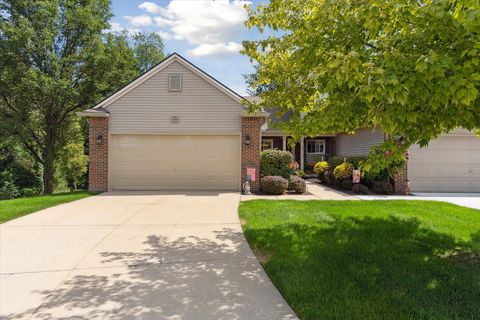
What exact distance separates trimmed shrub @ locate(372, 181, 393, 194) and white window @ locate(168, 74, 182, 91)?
884cm

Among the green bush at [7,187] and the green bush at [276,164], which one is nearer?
the green bush at [276,164]

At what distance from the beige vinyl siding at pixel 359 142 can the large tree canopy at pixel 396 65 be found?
9.38 m

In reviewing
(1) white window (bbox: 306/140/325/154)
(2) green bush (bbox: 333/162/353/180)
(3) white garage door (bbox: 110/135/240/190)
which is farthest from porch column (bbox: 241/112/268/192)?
(1) white window (bbox: 306/140/325/154)

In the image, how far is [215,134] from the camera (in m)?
13.1

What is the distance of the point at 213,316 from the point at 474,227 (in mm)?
6392

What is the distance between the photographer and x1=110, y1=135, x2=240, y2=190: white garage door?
13148 millimetres

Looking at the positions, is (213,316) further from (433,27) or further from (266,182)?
(266,182)

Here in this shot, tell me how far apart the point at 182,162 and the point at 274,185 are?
393cm

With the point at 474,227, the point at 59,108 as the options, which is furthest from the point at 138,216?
the point at 59,108

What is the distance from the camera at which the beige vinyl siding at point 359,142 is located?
556 inches

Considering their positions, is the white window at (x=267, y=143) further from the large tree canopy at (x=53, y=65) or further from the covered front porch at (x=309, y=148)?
the large tree canopy at (x=53, y=65)

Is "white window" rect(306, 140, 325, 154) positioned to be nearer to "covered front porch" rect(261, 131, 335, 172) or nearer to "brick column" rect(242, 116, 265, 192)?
"covered front porch" rect(261, 131, 335, 172)

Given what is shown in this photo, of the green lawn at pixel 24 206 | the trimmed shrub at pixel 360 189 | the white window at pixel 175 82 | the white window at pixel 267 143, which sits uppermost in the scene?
the white window at pixel 175 82

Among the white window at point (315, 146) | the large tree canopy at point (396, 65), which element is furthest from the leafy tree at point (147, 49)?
the large tree canopy at point (396, 65)
